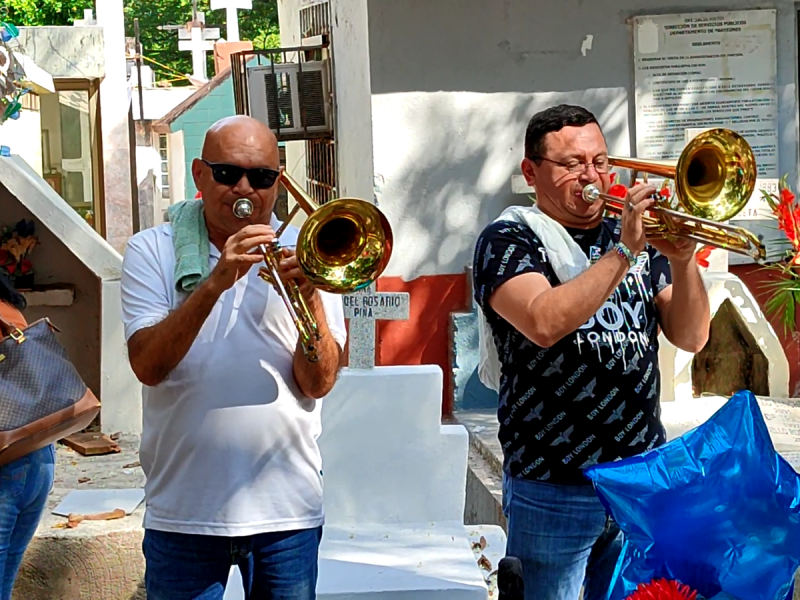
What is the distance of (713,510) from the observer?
7.08 feet

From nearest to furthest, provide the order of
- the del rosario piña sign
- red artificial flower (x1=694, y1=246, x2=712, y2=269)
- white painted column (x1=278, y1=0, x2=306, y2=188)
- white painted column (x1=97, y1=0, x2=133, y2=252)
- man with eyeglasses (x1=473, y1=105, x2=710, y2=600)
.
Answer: man with eyeglasses (x1=473, y1=105, x2=710, y2=600) < red artificial flower (x1=694, y1=246, x2=712, y2=269) < the del rosario piña sign < white painted column (x1=278, y1=0, x2=306, y2=188) < white painted column (x1=97, y1=0, x2=133, y2=252)

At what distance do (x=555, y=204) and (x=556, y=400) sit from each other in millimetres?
482

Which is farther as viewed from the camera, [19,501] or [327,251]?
[19,501]

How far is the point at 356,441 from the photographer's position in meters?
4.34

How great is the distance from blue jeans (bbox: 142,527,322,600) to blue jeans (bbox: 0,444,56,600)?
57cm

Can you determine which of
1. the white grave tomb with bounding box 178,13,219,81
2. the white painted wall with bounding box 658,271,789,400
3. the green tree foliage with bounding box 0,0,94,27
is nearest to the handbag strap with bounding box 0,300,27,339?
the white painted wall with bounding box 658,271,789,400

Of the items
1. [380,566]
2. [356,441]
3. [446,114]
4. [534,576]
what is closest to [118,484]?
[356,441]

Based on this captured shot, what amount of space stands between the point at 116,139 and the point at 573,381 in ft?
45.8

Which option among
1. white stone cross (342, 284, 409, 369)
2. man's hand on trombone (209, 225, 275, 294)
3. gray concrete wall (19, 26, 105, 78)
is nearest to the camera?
man's hand on trombone (209, 225, 275, 294)

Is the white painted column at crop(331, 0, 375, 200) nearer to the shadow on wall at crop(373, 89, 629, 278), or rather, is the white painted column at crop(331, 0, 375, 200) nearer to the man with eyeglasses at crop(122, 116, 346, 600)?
the shadow on wall at crop(373, 89, 629, 278)

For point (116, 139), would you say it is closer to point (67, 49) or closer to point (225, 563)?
point (67, 49)

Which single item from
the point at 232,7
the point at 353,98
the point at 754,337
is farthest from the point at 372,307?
the point at 232,7

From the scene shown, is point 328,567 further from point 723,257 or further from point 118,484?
point 723,257

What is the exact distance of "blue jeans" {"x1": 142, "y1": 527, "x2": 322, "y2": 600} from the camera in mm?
2514
